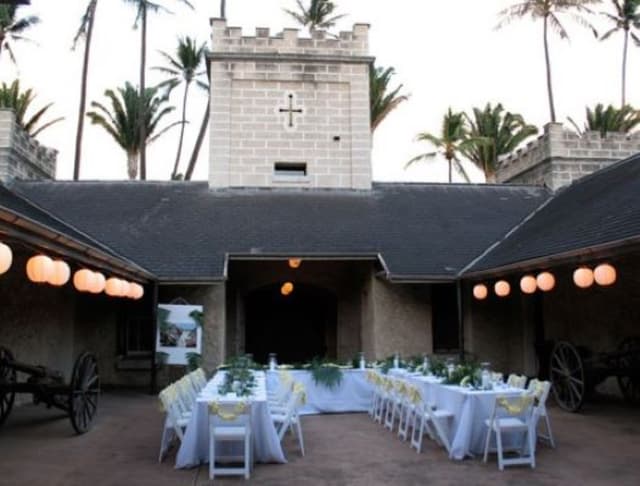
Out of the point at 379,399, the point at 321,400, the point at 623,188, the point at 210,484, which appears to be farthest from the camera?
the point at 623,188

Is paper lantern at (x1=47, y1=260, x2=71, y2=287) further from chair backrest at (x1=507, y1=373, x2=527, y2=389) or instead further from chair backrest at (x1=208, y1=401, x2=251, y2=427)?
chair backrest at (x1=507, y1=373, x2=527, y2=389)

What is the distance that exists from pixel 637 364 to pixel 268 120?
37.2 feet

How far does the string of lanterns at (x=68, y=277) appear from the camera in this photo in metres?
6.57

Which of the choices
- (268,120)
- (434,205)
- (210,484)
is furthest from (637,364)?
(268,120)

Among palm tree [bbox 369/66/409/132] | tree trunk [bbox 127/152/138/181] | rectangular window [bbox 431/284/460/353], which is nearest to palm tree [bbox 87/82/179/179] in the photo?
tree trunk [bbox 127/152/138/181]

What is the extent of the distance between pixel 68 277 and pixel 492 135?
89.0ft

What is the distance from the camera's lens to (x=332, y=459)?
6766 mm

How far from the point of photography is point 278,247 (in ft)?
42.0

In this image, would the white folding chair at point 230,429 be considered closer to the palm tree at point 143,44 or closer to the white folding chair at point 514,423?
the white folding chair at point 514,423

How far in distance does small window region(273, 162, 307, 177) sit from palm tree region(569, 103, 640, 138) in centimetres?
1777

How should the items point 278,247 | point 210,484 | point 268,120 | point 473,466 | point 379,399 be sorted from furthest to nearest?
1. point 268,120
2. point 278,247
3. point 379,399
4. point 473,466
5. point 210,484

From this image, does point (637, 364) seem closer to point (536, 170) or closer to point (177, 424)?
point (177, 424)

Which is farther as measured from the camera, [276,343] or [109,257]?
[276,343]

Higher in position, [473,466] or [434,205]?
[434,205]
